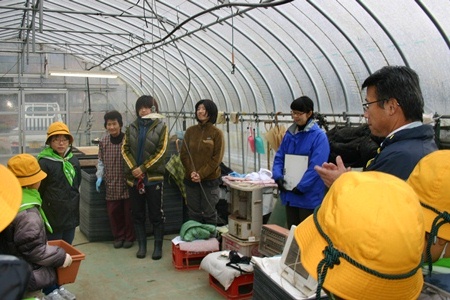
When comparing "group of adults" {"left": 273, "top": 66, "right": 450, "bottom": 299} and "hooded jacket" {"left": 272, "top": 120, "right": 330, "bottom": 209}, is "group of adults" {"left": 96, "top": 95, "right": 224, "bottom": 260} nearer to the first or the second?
"hooded jacket" {"left": 272, "top": 120, "right": 330, "bottom": 209}

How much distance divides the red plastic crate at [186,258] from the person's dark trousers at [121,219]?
0.91 m

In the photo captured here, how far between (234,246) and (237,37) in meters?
3.80

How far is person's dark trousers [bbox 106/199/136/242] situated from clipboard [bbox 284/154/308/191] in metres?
1.93

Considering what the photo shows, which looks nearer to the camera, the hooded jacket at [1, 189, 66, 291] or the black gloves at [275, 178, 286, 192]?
the hooded jacket at [1, 189, 66, 291]

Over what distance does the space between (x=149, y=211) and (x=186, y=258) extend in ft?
2.32

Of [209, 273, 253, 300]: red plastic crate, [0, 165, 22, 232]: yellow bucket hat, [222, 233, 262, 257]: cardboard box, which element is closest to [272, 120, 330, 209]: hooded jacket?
[222, 233, 262, 257]: cardboard box

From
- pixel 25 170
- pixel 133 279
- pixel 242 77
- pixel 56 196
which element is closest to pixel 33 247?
pixel 25 170

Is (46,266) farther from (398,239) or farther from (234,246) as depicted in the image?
(398,239)

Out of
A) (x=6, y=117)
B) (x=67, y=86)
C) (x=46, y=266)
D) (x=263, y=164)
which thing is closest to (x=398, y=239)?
(x=46, y=266)

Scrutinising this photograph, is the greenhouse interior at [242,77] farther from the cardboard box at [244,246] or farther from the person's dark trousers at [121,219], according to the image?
the person's dark trousers at [121,219]

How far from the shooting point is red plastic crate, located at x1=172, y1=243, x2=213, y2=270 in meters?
4.24

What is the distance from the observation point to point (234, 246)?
4.11 meters

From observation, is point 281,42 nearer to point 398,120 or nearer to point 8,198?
point 398,120

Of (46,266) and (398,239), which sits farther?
(46,266)
